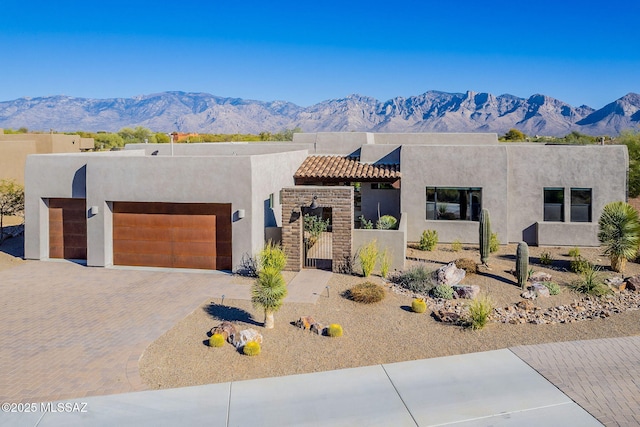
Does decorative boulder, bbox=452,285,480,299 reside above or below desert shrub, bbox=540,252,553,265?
below

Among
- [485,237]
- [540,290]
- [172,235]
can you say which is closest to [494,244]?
[485,237]

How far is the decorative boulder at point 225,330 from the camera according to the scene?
41.6ft

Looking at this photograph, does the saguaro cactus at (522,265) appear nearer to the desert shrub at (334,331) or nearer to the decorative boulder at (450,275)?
the decorative boulder at (450,275)

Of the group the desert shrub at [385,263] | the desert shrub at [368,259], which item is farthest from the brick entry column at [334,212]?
the desert shrub at [385,263]

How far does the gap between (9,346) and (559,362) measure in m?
11.8

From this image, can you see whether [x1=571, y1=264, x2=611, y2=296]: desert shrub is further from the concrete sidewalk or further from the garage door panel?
the garage door panel

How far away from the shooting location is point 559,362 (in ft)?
37.4

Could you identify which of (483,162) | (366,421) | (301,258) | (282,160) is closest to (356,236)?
(301,258)

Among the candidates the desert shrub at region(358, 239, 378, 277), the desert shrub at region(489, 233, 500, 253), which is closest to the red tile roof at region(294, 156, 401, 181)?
the desert shrub at region(489, 233, 500, 253)

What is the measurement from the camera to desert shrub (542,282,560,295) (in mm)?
16578

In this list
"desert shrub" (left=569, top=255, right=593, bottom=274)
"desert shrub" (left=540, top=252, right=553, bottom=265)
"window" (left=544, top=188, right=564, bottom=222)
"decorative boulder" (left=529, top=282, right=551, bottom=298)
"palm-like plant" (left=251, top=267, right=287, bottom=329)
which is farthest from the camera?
"window" (left=544, top=188, right=564, bottom=222)

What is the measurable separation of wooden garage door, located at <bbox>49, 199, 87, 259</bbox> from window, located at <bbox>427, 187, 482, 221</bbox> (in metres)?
14.3

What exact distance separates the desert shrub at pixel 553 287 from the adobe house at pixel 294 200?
4.74 metres

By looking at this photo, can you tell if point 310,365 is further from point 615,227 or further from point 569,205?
point 569,205
